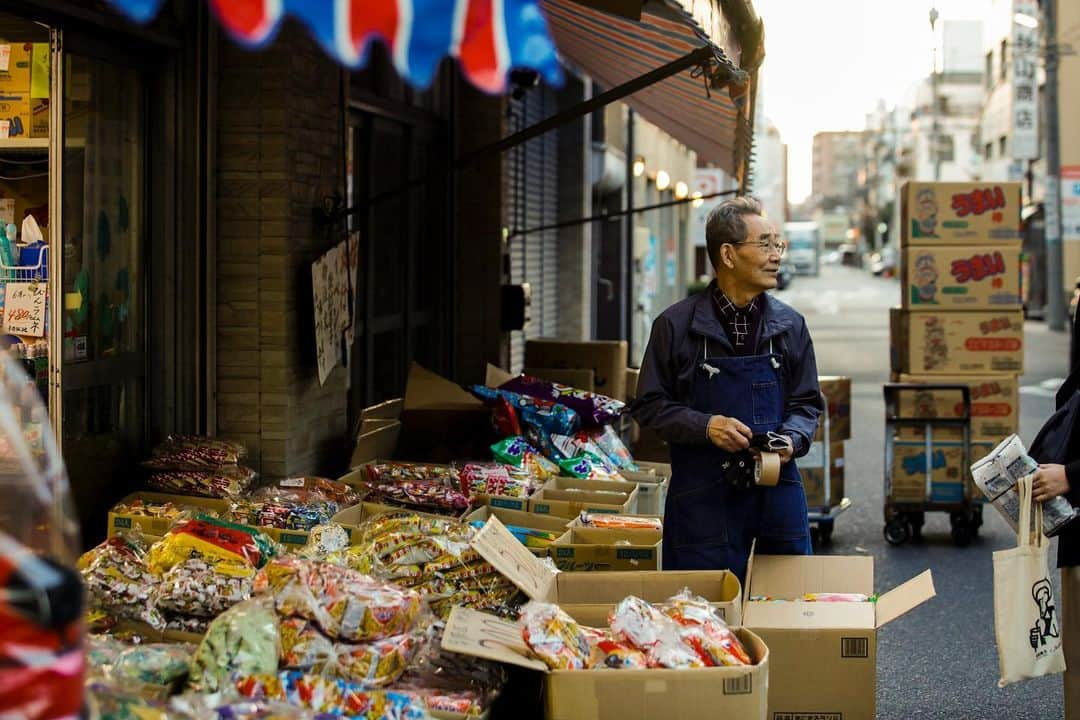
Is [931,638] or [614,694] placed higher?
[614,694]

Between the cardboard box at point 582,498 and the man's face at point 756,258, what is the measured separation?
132cm

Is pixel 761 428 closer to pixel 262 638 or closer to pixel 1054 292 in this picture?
pixel 262 638

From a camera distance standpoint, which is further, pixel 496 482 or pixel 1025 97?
pixel 1025 97

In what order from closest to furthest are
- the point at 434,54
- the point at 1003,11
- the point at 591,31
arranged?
1. the point at 434,54
2. the point at 591,31
3. the point at 1003,11

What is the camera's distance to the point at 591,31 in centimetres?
725

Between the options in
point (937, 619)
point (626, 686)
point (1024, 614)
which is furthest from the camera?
point (937, 619)

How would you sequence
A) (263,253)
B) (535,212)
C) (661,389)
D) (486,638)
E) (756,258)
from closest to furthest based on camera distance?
(486,638) < (756,258) < (661,389) < (263,253) < (535,212)

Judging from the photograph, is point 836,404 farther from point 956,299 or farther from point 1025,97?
point 1025,97

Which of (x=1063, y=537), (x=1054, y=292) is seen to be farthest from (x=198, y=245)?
(x=1054, y=292)

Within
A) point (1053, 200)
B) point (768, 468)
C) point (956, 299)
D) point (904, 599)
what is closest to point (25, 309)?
point (768, 468)

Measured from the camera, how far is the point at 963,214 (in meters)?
9.69

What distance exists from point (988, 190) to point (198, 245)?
18.7 feet

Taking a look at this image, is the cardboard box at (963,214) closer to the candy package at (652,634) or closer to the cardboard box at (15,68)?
the cardboard box at (15,68)

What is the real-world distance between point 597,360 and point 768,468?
19.5 ft
